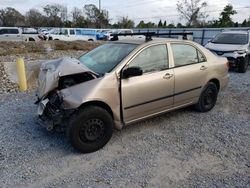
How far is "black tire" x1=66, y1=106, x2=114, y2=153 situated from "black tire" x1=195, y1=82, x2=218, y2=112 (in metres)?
2.24

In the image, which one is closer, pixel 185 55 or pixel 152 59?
pixel 152 59

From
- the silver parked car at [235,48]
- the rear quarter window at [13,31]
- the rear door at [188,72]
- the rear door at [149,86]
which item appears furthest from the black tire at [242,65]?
the rear quarter window at [13,31]

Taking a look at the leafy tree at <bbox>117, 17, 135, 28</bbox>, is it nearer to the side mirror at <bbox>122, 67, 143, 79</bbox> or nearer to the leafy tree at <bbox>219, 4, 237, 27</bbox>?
the leafy tree at <bbox>219, 4, 237, 27</bbox>

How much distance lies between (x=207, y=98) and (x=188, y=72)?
0.98 m

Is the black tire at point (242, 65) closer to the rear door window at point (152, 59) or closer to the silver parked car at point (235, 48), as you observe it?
the silver parked car at point (235, 48)

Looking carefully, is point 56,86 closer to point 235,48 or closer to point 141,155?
point 141,155

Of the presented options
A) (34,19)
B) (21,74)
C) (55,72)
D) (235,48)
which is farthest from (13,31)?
(34,19)

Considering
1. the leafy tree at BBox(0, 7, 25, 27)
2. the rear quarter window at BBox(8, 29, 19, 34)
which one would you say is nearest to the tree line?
the leafy tree at BBox(0, 7, 25, 27)

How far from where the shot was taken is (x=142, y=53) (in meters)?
4.21

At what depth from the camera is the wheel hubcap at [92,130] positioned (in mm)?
3660

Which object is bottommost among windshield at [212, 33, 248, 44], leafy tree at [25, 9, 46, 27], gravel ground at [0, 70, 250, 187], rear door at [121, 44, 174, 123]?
gravel ground at [0, 70, 250, 187]

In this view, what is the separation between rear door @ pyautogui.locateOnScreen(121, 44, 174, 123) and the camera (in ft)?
13.0

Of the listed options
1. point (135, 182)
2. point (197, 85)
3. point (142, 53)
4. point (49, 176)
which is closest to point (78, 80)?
point (142, 53)

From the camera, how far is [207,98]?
5375 mm
